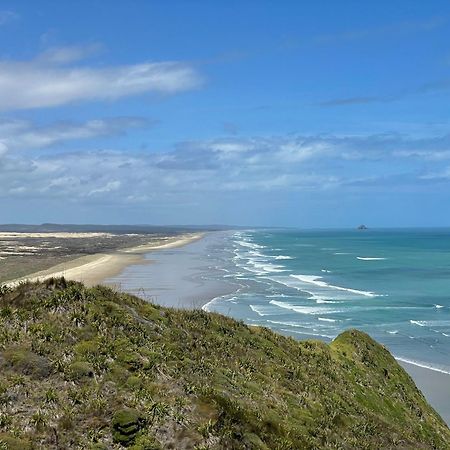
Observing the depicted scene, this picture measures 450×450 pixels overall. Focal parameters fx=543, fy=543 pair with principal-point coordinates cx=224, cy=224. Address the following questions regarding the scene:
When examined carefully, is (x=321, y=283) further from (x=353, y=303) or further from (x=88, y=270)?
(x=88, y=270)

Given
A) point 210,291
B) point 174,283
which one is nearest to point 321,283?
point 210,291

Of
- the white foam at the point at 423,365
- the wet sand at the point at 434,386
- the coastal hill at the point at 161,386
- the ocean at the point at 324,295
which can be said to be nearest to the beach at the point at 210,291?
the wet sand at the point at 434,386

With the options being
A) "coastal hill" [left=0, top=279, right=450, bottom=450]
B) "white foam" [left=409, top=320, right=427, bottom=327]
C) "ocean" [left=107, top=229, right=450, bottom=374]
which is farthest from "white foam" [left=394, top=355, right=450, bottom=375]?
"coastal hill" [left=0, top=279, right=450, bottom=450]

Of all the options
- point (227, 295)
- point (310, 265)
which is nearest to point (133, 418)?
point (227, 295)

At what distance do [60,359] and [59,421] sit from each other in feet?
7.71

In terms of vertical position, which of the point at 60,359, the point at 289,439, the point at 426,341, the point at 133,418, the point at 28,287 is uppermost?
the point at 28,287

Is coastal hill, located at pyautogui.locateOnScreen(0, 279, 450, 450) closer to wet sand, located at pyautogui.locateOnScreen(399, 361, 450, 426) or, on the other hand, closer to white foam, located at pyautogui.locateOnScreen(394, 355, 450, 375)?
wet sand, located at pyautogui.locateOnScreen(399, 361, 450, 426)

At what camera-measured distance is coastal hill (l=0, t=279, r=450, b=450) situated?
41.3ft

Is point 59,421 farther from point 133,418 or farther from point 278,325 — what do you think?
point 278,325

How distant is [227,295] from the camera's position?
72.2 m

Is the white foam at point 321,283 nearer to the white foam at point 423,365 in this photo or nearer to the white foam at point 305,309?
the white foam at point 305,309

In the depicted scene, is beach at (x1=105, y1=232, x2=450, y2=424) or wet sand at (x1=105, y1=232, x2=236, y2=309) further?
wet sand at (x1=105, y1=232, x2=236, y2=309)

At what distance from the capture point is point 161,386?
14.4 meters

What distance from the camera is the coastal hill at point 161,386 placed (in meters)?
12.6
